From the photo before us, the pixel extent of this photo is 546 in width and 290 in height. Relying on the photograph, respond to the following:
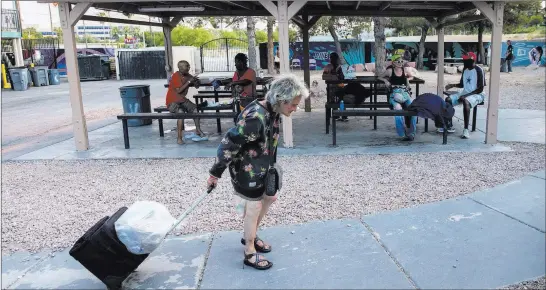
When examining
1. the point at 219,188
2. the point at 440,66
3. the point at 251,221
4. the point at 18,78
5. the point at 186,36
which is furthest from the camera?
the point at 186,36

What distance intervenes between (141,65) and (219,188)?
80.0ft

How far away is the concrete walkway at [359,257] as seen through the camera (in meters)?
3.46

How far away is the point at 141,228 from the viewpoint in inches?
126

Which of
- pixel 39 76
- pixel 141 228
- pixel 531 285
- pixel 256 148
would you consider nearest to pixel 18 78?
pixel 39 76

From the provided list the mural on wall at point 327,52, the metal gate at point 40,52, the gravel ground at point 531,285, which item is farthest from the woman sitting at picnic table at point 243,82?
the mural on wall at point 327,52

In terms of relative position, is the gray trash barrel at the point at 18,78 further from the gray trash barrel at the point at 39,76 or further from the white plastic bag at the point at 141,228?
the white plastic bag at the point at 141,228

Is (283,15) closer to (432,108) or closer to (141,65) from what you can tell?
(432,108)

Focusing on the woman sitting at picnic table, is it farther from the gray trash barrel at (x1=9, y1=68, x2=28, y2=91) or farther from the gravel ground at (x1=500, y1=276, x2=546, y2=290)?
the gray trash barrel at (x1=9, y1=68, x2=28, y2=91)

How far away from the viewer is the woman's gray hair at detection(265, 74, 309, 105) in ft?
10.9

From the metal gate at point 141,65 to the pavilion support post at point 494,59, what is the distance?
23.0m

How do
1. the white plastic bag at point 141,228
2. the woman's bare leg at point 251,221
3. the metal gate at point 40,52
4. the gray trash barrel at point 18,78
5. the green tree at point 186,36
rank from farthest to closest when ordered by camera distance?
the green tree at point 186,36, the metal gate at point 40,52, the gray trash barrel at point 18,78, the woman's bare leg at point 251,221, the white plastic bag at point 141,228

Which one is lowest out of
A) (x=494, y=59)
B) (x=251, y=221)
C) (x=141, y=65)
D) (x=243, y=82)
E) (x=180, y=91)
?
(x=251, y=221)

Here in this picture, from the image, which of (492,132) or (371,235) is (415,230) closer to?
(371,235)

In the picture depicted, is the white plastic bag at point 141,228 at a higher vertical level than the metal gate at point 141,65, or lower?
lower
